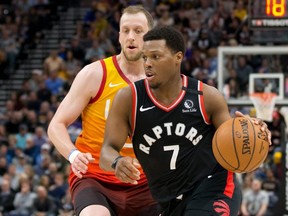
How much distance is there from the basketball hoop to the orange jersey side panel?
5934 mm

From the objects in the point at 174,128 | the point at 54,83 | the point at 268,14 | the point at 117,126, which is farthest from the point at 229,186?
the point at 54,83

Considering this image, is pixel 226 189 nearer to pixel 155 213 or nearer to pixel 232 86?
pixel 155 213

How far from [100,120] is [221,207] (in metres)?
1.39

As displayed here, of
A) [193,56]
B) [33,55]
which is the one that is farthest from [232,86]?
[33,55]

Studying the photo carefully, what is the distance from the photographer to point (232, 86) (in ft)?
46.7

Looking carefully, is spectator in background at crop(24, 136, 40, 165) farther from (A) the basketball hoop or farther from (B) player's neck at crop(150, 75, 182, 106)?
(B) player's neck at crop(150, 75, 182, 106)

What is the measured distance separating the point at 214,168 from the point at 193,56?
41.4ft

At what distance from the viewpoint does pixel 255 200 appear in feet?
47.6

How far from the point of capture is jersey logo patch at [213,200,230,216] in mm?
5629

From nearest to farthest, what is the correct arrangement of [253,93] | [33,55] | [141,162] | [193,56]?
1. [141,162]
2. [253,93]
3. [193,56]
4. [33,55]

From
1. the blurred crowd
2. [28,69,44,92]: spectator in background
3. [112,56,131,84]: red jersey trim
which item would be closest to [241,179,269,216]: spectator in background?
the blurred crowd

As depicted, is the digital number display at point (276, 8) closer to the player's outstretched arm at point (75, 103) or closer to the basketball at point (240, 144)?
the player's outstretched arm at point (75, 103)

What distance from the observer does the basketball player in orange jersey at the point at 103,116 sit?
6.41m

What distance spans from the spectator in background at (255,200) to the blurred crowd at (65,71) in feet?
0.06
